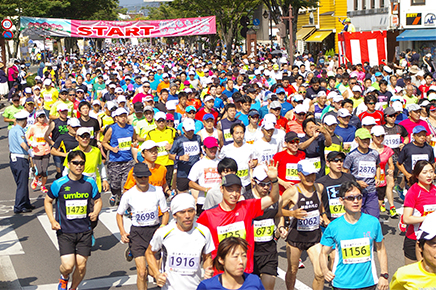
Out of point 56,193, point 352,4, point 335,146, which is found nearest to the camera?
point 56,193

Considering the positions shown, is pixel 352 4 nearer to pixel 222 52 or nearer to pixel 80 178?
pixel 222 52

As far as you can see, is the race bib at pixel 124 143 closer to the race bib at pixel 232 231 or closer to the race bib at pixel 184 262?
the race bib at pixel 232 231

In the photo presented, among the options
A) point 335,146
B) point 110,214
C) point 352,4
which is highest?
point 352,4

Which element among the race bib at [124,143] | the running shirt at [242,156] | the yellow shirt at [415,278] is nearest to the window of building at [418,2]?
the race bib at [124,143]

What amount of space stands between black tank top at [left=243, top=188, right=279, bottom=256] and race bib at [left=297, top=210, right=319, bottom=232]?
0.49 meters

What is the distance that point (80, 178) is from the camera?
289 inches

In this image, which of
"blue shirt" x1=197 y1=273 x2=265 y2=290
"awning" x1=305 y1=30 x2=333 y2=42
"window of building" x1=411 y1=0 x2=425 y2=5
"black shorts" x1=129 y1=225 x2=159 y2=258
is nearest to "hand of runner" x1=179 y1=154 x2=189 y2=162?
"black shorts" x1=129 y1=225 x2=159 y2=258

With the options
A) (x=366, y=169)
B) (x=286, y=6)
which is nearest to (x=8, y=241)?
(x=366, y=169)

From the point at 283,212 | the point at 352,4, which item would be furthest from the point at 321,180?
the point at 352,4

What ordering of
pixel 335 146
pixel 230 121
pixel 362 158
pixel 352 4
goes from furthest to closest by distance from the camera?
1. pixel 352 4
2. pixel 230 121
3. pixel 335 146
4. pixel 362 158

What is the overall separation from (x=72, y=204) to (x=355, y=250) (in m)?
3.38

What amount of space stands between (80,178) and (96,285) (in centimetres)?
153

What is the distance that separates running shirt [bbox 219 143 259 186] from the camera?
8.86m

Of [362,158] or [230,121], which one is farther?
[230,121]
